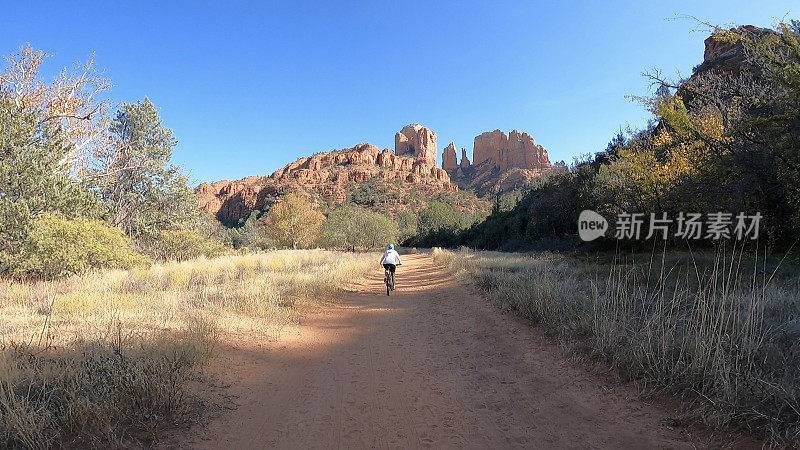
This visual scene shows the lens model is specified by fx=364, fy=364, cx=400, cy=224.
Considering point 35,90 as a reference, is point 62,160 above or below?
below

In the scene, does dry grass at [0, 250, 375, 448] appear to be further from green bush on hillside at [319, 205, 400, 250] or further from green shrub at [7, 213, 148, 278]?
green bush on hillside at [319, 205, 400, 250]

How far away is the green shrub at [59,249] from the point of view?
10.0 metres

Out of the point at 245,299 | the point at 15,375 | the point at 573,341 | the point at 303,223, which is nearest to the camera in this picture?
the point at 15,375

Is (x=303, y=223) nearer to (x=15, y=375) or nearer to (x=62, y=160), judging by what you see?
(x=62, y=160)

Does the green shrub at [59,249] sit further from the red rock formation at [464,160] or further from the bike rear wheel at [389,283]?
Answer: the red rock formation at [464,160]

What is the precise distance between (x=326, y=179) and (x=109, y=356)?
10124 cm

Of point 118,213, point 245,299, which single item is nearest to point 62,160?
point 118,213

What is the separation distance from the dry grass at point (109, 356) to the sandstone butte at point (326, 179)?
270 ft

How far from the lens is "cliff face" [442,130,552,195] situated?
114 m

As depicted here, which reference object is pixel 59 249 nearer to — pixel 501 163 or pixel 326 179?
pixel 326 179

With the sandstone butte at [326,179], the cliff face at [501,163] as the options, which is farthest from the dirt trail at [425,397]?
the cliff face at [501,163]

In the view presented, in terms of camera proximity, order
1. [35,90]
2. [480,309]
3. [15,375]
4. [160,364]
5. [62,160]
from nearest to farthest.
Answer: [15,375]
[160,364]
[480,309]
[62,160]
[35,90]

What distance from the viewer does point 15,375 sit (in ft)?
10.2

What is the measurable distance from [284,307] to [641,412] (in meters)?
6.36
